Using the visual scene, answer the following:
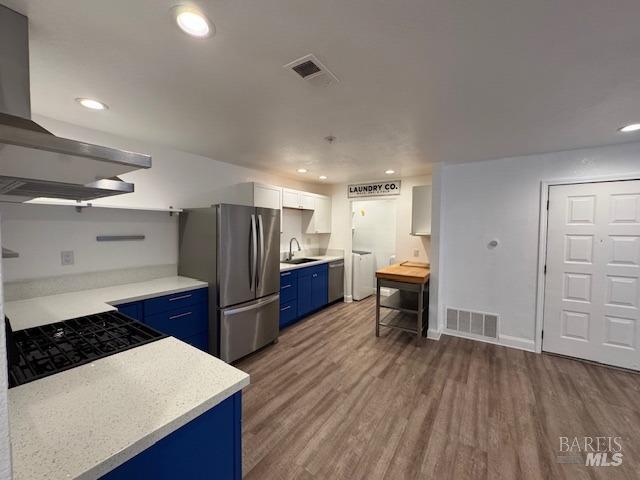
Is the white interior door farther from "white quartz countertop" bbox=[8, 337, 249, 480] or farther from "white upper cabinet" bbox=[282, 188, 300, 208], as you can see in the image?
"white quartz countertop" bbox=[8, 337, 249, 480]

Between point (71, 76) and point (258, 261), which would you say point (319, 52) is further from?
point (258, 261)

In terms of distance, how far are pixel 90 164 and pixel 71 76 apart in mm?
1241

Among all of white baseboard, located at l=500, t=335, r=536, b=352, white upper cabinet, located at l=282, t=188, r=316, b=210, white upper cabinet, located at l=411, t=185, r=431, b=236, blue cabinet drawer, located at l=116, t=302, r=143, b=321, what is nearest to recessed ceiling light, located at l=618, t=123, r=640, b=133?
white upper cabinet, located at l=411, t=185, r=431, b=236

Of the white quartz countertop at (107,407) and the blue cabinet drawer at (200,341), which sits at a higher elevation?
the white quartz countertop at (107,407)

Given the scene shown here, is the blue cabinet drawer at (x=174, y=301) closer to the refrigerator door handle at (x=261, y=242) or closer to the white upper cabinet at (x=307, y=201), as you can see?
the refrigerator door handle at (x=261, y=242)

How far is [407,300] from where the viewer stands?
387 centimetres

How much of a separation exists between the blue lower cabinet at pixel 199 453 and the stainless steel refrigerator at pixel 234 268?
5.79ft

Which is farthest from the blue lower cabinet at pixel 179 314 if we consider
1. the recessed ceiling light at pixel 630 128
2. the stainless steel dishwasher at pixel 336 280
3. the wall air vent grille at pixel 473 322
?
the recessed ceiling light at pixel 630 128

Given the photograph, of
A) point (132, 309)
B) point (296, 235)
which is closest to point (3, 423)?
point (132, 309)

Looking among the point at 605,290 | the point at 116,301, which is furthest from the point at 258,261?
the point at 605,290

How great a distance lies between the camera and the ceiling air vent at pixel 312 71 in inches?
55.7

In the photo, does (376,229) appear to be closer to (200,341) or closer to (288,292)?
(288,292)

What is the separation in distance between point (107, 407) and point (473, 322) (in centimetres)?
381

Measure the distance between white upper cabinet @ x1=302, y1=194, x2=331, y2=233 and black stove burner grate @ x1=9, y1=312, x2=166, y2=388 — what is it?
11.3 feet
